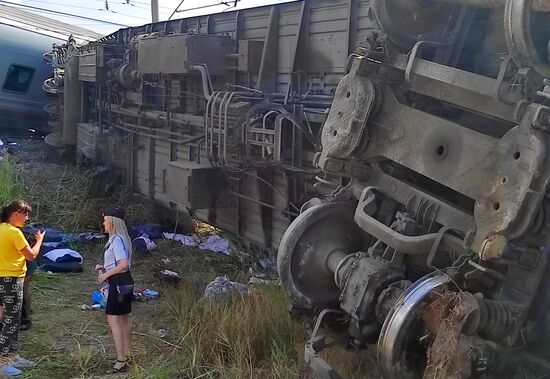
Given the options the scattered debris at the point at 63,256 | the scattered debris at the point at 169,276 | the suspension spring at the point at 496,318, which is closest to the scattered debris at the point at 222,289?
the scattered debris at the point at 169,276

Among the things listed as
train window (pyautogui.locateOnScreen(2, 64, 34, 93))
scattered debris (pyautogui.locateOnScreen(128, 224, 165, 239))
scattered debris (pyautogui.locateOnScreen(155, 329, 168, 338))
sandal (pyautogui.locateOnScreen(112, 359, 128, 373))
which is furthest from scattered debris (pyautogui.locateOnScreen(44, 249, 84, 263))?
train window (pyautogui.locateOnScreen(2, 64, 34, 93))

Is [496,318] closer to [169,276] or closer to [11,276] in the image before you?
[11,276]

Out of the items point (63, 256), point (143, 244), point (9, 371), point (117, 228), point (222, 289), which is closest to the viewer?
point (9, 371)

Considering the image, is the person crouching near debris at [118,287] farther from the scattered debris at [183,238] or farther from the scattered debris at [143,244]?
the scattered debris at [183,238]

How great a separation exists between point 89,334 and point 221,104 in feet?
8.21

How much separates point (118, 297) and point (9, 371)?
0.89 metres

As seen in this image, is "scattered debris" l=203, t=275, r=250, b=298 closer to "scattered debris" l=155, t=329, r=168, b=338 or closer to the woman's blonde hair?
"scattered debris" l=155, t=329, r=168, b=338

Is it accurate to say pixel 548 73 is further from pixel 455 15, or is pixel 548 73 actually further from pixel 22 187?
pixel 22 187

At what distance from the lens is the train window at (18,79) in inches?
605

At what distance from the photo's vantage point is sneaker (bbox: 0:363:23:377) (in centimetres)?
470

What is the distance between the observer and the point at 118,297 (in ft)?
16.1

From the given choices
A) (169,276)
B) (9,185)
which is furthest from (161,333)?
(9,185)

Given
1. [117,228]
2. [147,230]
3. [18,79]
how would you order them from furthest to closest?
[18,79], [147,230], [117,228]

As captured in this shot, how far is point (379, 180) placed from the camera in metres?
3.79
